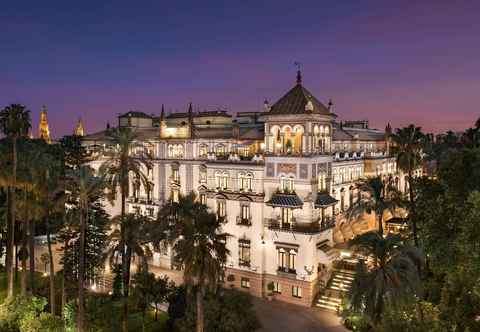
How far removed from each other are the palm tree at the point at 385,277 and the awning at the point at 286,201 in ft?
58.1

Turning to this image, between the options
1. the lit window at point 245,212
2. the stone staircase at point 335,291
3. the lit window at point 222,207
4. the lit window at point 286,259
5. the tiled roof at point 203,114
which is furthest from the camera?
the tiled roof at point 203,114

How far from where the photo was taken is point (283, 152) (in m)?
39.8

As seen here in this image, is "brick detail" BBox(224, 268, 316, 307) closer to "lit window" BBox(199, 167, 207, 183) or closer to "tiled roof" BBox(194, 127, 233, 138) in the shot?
"lit window" BBox(199, 167, 207, 183)

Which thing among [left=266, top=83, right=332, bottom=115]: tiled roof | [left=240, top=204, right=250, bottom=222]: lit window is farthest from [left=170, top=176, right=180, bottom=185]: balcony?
[left=266, top=83, right=332, bottom=115]: tiled roof

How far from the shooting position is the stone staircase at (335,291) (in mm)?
37153

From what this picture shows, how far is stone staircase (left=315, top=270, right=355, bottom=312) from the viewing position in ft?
122

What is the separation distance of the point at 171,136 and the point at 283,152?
18444mm

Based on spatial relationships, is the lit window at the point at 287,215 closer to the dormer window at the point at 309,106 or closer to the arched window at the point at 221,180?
the arched window at the point at 221,180

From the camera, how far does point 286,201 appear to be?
37938mm

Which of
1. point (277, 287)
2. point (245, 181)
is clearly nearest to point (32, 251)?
point (245, 181)

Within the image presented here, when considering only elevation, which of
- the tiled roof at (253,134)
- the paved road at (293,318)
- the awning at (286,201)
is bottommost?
the paved road at (293,318)

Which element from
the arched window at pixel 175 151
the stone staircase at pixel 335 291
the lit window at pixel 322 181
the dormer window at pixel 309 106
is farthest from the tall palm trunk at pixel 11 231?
the lit window at pixel 322 181

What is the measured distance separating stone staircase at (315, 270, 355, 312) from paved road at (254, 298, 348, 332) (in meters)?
0.98

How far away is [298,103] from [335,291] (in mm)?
19362
